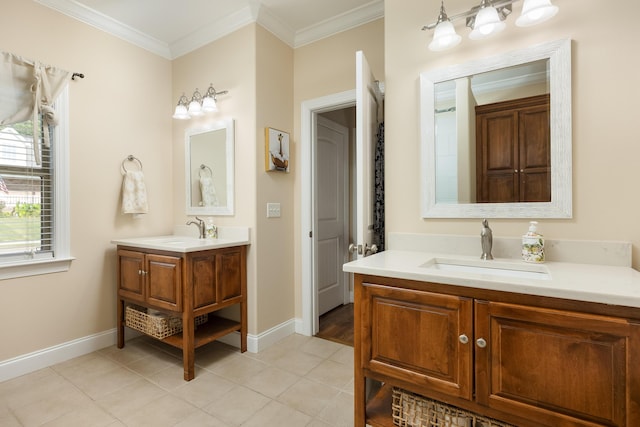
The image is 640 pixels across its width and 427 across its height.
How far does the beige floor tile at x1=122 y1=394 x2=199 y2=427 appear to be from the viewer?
1.65 metres

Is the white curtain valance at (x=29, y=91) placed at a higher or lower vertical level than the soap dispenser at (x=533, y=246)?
higher

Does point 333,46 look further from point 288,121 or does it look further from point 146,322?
point 146,322

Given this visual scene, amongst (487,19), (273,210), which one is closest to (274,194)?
(273,210)

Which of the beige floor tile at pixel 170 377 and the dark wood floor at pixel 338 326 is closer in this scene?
the beige floor tile at pixel 170 377

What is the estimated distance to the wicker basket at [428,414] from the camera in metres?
1.18

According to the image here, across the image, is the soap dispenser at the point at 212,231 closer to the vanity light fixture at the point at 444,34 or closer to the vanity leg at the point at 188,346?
the vanity leg at the point at 188,346

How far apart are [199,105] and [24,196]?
4.71 ft

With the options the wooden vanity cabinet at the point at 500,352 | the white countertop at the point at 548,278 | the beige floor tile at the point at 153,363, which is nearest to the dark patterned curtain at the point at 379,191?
the white countertop at the point at 548,278

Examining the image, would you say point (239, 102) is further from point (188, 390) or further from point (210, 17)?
point (188, 390)

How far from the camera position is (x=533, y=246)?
53.9 inches

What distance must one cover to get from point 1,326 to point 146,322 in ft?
2.85

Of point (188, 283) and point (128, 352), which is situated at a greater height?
point (188, 283)

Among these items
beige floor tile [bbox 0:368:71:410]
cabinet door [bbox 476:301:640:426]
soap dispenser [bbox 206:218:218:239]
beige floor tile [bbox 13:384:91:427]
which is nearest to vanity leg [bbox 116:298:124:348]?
beige floor tile [bbox 0:368:71:410]

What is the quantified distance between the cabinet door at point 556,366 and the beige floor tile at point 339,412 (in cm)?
87
